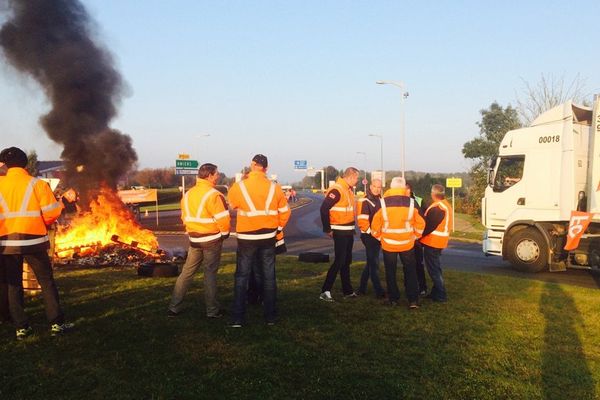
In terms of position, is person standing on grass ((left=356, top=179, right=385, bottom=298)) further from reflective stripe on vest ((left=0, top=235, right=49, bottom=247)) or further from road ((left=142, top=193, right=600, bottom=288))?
road ((left=142, top=193, right=600, bottom=288))

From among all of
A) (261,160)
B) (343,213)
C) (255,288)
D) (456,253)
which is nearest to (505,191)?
(456,253)

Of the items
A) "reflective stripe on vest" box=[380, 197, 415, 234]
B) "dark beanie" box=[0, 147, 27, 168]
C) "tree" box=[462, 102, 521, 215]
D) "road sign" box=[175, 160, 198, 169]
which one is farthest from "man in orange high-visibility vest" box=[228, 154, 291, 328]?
"tree" box=[462, 102, 521, 215]

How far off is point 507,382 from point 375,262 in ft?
11.8

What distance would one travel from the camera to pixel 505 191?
39.3 feet

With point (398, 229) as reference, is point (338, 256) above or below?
below

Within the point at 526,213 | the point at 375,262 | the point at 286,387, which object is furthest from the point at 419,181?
the point at 286,387

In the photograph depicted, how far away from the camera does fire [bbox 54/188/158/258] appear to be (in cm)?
1252

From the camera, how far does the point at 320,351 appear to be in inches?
198

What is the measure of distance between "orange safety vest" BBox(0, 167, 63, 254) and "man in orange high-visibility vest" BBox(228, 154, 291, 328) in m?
2.09

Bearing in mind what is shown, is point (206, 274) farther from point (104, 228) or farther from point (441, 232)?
point (104, 228)

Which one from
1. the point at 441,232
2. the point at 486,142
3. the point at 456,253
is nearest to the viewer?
the point at 441,232

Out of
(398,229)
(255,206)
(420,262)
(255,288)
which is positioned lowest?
(255,288)

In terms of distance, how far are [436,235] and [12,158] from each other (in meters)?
5.67

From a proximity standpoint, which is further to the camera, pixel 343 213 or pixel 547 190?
pixel 547 190
